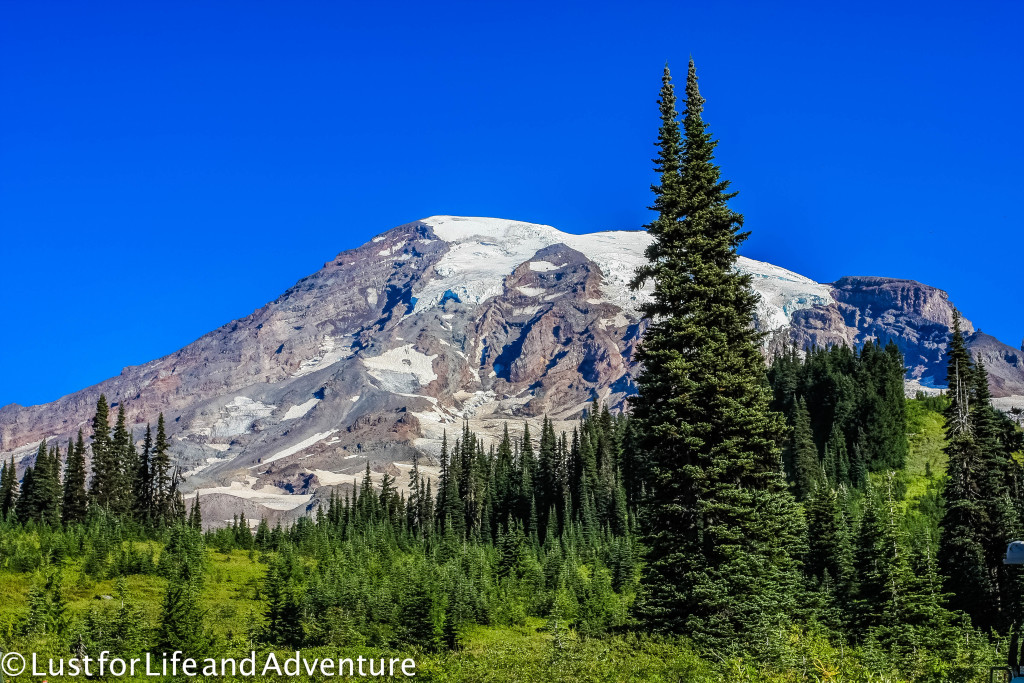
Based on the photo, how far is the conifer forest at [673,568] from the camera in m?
24.8

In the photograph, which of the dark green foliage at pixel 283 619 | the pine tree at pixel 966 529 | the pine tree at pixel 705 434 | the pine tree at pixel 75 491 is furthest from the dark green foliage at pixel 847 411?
the pine tree at pixel 75 491

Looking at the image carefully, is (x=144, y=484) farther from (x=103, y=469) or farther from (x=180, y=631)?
(x=180, y=631)

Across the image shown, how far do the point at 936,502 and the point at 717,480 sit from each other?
76.3 meters

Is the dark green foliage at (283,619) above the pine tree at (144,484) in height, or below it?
below

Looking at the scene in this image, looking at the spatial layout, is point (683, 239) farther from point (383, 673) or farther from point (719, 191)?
point (383, 673)

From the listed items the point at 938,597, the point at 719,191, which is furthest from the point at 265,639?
the point at 938,597

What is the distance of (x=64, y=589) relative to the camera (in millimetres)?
48688

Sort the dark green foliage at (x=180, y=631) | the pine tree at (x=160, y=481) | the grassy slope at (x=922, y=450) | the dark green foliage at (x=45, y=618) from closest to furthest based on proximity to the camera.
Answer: the dark green foliage at (x=180, y=631) < the dark green foliage at (x=45, y=618) < the grassy slope at (x=922, y=450) < the pine tree at (x=160, y=481)

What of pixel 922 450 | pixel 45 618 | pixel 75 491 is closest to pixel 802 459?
pixel 922 450

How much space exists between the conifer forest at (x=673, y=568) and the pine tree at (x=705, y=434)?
0.08 meters

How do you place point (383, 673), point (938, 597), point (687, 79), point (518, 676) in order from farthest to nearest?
point (938, 597), point (687, 79), point (383, 673), point (518, 676)

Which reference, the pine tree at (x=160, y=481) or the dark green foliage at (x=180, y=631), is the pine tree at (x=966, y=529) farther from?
the pine tree at (x=160, y=481)

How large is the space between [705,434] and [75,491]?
318ft

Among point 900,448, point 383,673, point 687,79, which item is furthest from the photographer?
point 900,448
